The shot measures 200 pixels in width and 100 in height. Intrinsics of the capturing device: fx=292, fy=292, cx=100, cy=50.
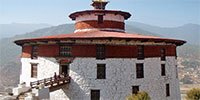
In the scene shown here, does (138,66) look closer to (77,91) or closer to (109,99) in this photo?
(109,99)

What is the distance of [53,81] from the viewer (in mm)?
25719

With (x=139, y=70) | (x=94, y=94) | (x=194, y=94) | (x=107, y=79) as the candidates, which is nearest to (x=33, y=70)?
(x=94, y=94)

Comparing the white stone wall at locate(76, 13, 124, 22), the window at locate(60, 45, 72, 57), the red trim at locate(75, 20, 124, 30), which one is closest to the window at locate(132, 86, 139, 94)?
the window at locate(60, 45, 72, 57)

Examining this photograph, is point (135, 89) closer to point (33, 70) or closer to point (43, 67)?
point (43, 67)

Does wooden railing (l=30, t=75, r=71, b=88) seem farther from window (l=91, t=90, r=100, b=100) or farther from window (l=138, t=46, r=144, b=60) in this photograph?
window (l=138, t=46, r=144, b=60)

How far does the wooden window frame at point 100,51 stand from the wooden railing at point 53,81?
3.45m

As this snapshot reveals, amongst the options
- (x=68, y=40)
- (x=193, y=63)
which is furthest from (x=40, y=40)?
(x=193, y=63)

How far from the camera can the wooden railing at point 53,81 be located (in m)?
25.3

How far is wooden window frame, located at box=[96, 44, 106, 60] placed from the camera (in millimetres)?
26609

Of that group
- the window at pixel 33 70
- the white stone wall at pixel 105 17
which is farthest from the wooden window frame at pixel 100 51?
the white stone wall at pixel 105 17

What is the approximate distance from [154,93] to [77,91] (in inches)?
297

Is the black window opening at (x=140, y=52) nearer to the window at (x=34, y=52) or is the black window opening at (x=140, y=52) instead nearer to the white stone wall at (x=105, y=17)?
the white stone wall at (x=105, y=17)

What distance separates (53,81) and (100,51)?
502cm

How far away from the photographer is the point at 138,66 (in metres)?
27.7
